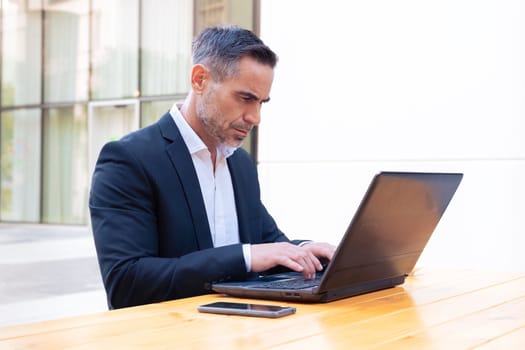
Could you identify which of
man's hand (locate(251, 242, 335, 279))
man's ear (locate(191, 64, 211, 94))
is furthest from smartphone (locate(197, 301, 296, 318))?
man's ear (locate(191, 64, 211, 94))

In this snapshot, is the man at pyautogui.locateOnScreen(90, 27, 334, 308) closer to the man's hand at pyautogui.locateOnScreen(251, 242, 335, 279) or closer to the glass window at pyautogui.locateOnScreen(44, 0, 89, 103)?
the man's hand at pyautogui.locateOnScreen(251, 242, 335, 279)

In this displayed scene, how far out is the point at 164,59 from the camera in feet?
48.0

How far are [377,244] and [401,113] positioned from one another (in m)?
6.15

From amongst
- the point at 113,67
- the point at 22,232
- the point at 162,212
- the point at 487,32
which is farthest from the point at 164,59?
the point at 162,212

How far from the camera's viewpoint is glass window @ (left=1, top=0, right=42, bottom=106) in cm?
1744

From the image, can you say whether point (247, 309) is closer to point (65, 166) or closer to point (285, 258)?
point (285, 258)

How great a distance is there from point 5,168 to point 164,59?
5.89 metres

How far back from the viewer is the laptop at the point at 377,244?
1706 mm

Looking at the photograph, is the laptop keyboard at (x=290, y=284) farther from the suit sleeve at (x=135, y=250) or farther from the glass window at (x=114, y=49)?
the glass window at (x=114, y=49)

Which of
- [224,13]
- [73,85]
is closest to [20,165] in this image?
[73,85]

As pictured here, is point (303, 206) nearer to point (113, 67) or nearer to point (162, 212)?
point (162, 212)

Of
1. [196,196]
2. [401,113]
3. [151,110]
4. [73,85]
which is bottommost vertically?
[151,110]

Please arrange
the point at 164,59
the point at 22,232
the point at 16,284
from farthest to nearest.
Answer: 1. the point at 22,232
2. the point at 164,59
3. the point at 16,284

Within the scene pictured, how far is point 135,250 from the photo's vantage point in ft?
6.98
